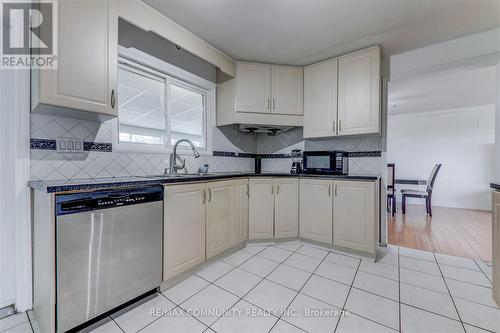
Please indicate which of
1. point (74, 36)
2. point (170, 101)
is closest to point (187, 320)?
point (74, 36)

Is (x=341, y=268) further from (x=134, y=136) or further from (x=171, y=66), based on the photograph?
(x=171, y=66)

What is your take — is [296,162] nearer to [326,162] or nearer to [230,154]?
[326,162]

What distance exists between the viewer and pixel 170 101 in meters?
2.48

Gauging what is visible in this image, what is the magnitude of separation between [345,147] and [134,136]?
8.46 feet

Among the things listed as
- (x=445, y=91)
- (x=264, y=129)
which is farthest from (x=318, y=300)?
(x=445, y=91)

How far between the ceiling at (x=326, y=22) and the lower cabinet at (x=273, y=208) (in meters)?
1.59

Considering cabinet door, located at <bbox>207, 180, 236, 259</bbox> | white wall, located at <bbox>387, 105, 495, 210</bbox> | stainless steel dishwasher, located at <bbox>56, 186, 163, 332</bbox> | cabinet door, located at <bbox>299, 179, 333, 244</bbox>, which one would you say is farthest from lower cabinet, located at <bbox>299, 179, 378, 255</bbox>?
white wall, located at <bbox>387, 105, 495, 210</bbox>

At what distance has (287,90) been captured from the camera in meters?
2.91

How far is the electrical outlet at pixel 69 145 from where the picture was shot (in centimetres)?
157

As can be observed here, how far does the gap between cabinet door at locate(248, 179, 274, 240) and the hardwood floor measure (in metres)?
1.73

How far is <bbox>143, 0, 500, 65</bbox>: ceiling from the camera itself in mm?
1787

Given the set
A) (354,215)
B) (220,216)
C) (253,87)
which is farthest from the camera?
(253,87)

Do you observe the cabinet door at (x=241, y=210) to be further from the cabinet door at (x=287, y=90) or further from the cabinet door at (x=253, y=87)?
the cabinet door at (x=287, y=90)

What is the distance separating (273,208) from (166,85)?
1925 mm
